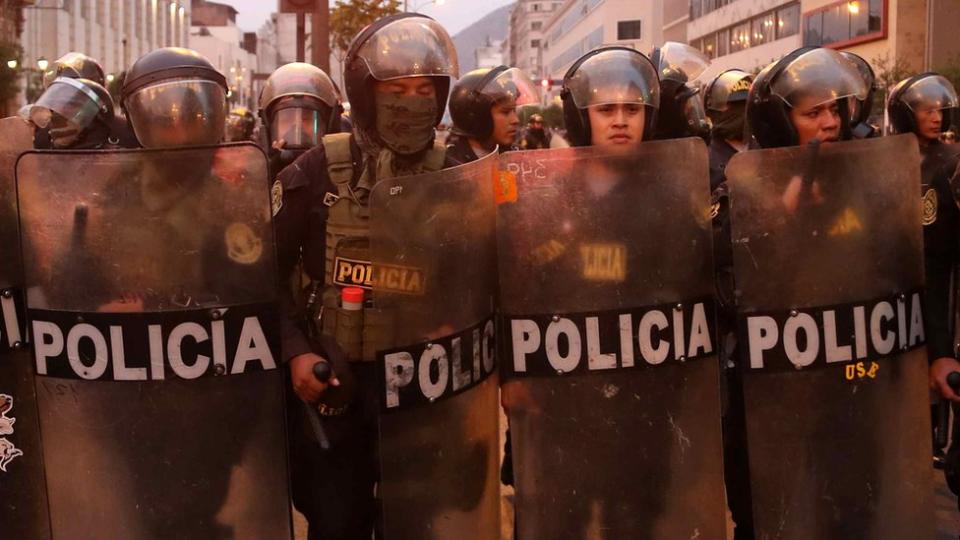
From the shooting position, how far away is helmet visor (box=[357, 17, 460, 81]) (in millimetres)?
2908

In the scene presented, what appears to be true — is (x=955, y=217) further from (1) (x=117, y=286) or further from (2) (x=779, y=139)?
(1) (x=117, y=286)

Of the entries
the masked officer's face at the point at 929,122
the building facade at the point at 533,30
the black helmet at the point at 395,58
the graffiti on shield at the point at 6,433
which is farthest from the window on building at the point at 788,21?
the building facade at the point at 533,30

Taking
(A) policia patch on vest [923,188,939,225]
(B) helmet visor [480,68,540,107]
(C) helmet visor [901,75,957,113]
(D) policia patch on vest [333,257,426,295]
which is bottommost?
(D) policia patch on vest [333,257,426,295]

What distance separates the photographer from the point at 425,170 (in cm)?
297

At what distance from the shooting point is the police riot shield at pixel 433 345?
7.93 feet

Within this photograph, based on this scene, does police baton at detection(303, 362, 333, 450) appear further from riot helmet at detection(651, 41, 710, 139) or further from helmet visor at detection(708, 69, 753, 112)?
helmet visor at detection(708, 69, 753, 112)

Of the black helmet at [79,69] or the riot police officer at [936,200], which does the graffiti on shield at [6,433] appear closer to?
the riot police officer at [936,200]

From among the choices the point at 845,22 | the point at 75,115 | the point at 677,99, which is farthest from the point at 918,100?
the point at 845,22

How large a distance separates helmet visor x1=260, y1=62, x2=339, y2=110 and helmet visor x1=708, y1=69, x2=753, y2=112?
7.43 feet

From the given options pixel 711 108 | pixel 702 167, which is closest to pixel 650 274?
pixel 702 167

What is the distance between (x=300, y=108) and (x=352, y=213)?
3.64 meters

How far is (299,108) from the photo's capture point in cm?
633

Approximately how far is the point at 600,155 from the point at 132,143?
124 inches

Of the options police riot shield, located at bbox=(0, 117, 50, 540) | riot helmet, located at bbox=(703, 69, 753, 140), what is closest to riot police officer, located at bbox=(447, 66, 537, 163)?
riot helmet, located at bbox=(703, 69, 753, 140)
